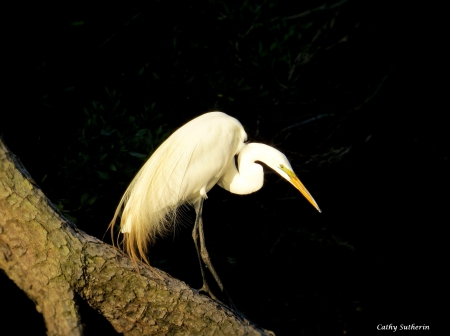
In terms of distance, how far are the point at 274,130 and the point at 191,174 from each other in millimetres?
1069

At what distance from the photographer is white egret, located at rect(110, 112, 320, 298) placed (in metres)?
2.69

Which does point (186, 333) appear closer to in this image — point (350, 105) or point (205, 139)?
point (205, 139)

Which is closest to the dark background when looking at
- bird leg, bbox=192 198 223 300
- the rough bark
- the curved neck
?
the rough bark

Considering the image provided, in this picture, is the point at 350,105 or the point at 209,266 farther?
the point at 350,105

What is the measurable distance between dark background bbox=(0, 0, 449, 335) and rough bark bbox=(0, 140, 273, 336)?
10cm

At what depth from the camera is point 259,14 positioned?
3.54 m

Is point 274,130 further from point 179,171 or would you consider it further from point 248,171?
point 179,171

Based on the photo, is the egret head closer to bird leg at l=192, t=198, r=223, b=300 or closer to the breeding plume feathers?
the breeding plume feathers

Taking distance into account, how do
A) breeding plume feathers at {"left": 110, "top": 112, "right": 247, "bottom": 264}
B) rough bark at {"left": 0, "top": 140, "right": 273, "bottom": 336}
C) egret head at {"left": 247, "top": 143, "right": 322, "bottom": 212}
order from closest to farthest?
rough bark at {"left": 0, "top": 140, "right": 273, "bottom": 336}
breeding plume feathers at {"left": 110, "top": 112, "right": 247, "bottom": 264}
egret head at {"left": 247, "top": 143, "right": 322, "bottom": 212}

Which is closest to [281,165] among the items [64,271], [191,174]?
[191,174]

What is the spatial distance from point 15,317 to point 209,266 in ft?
3.19

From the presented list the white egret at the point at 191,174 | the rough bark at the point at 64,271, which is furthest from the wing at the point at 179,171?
the rough bark at the point at 64,271

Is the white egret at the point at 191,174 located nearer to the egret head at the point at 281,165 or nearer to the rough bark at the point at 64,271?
the egret head at the point at 281,165

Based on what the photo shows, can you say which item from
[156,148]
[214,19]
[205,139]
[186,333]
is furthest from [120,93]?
[186,333]
